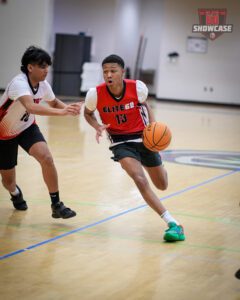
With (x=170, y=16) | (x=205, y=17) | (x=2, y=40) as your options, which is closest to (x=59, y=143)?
(x=205, y=17)

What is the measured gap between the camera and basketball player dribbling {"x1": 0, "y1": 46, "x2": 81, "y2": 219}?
6090 millimetres

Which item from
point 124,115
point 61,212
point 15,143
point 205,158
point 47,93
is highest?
point 47,93

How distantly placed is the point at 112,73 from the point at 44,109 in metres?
0.73

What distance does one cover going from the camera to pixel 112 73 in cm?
599

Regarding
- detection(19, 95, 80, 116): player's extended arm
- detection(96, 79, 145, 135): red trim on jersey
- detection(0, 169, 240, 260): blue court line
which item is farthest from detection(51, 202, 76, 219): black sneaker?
detection(19, 95, 80, 116): player's extended arm

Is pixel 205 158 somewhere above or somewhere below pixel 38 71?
below

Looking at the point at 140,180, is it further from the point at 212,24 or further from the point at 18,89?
the point at 212,24

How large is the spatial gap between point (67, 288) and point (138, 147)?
2.11 metres

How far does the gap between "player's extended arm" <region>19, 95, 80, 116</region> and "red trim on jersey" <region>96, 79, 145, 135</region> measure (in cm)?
43

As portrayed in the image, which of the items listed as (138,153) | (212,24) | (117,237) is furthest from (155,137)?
(212,24)

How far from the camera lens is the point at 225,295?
440 centimetres

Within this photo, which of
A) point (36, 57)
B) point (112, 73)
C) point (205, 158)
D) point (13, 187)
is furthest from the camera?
point (205, 158)

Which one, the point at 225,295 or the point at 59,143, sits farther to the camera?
the point at 59,143

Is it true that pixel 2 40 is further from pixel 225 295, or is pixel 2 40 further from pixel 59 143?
pixel 225 295
